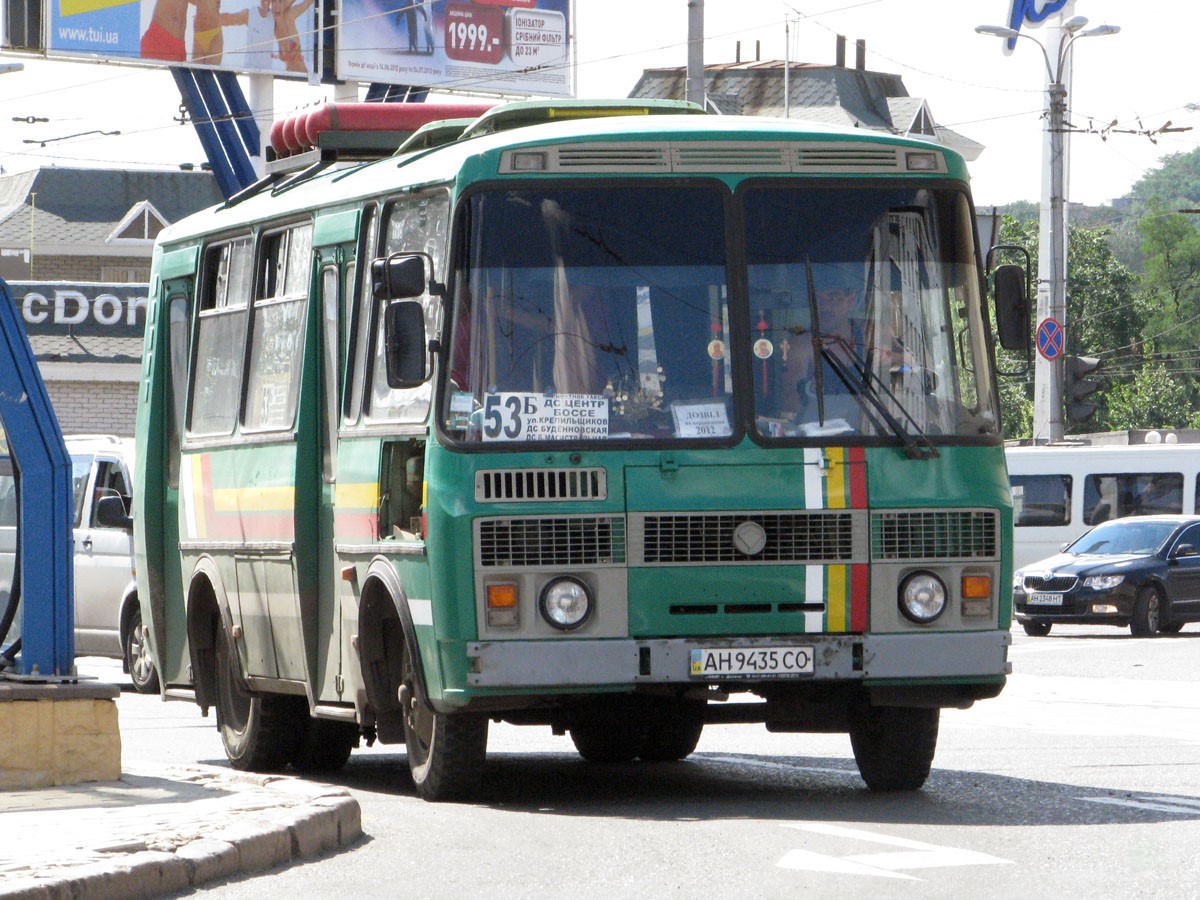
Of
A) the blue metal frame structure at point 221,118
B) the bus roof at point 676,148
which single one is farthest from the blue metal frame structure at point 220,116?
the bus roof at point 676,148

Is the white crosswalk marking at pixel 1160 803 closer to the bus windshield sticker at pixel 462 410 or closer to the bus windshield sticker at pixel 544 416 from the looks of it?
the bus windshield sticker at pixel 544 416

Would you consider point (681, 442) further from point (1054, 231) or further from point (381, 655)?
point (1054, 231)

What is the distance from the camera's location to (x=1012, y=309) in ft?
34.8

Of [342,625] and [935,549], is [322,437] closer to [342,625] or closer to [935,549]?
[342,625]

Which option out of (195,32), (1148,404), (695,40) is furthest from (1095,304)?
(695,40)

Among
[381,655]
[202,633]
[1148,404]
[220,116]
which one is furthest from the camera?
[1148,404]

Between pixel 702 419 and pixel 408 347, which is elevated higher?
pixel 408 347

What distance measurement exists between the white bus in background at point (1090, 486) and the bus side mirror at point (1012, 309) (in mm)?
26944

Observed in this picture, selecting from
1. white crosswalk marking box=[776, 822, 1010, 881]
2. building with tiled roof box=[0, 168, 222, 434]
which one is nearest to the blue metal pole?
building with tiled roof box=[0, 168, 222, 434]

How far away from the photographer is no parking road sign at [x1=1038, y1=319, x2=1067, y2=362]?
34.4 meters

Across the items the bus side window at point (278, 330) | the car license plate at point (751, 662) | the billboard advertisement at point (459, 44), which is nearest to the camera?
the car license plate at point (751, 662)

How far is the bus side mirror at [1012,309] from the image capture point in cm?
1056

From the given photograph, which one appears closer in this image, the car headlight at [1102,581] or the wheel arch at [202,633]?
the wheel arch at [202,633]

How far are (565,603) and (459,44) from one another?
44.4 m
